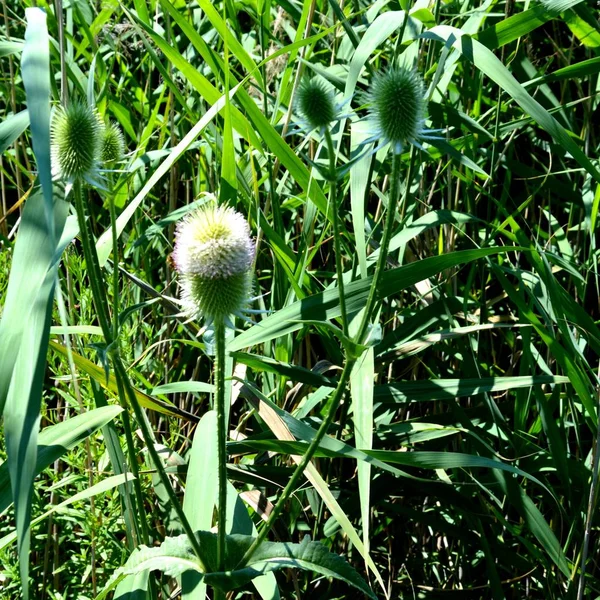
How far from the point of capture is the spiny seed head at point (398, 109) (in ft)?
3.70

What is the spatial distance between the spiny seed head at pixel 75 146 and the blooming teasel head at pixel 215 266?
19cm

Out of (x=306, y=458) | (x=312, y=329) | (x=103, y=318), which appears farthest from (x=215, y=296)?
(x=312, y=329)

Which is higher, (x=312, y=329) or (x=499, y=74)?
(x=499, y=74)

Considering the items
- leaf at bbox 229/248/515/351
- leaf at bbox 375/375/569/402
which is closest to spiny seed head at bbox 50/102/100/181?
leaf at bbox 229/248/515/351

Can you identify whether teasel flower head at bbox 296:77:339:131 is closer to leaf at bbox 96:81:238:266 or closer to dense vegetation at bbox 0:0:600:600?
dense vegetation at bbox 0:0:600:600

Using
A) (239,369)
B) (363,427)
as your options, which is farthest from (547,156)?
(363,427)

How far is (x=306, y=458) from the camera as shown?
1110 millimetres

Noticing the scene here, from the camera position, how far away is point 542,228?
2432mm

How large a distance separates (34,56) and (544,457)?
57.5 inches

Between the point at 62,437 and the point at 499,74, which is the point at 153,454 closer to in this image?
the point at 62,437

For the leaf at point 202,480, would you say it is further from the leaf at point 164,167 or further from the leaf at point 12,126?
the leaf at point 12,126

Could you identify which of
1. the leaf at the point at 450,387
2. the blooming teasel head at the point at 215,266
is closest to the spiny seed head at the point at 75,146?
the blooming teasel head at the point at 215,266

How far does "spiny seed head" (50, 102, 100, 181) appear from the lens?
114 cm

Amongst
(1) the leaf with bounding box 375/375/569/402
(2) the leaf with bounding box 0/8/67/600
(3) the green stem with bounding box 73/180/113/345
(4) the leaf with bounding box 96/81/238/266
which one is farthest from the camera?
(1) the leaf with bounding box 375/375/569/402
